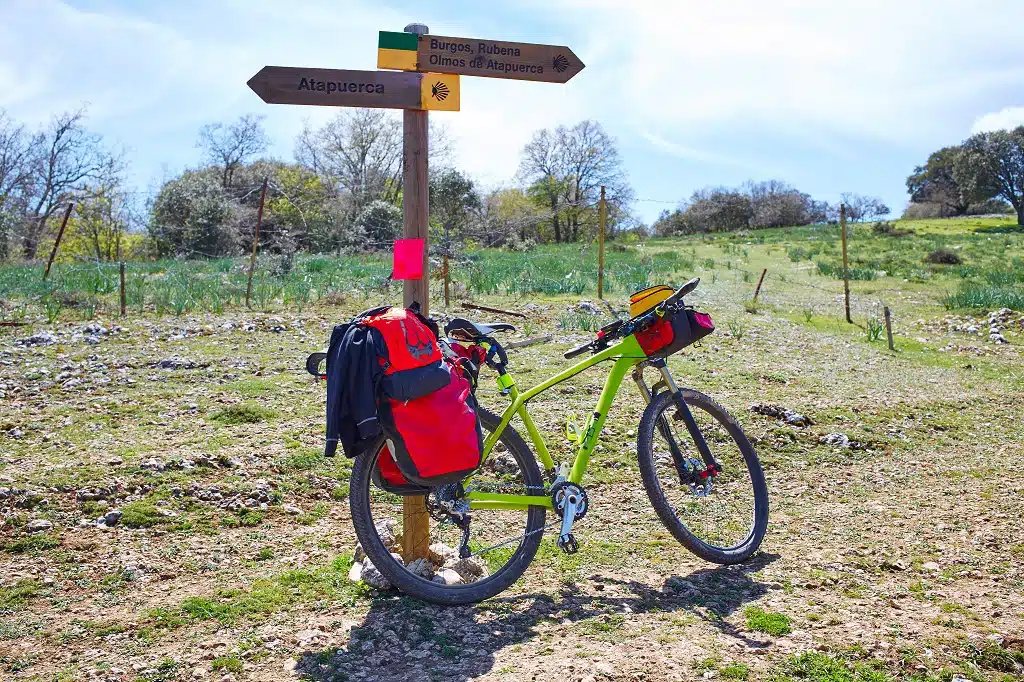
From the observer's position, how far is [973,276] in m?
16.8

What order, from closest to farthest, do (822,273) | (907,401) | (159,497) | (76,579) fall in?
1. (76,579)
2. (159,497)
3. (907,401)
4. (822,273)

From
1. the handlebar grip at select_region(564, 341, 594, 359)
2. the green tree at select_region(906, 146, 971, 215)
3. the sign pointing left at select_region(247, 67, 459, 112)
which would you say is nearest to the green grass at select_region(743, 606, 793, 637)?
the handlebar grip at select_region(564, 341, 594, 359)

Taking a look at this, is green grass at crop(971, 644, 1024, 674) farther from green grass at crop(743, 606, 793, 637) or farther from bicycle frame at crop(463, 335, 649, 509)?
bicycle frame at crop(463, 335, 649, 509)

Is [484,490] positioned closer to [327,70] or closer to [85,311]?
[327,70]

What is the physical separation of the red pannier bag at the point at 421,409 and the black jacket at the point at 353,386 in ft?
0.12

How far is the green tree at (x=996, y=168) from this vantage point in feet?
163

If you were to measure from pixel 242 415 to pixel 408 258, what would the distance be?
282 centimetres

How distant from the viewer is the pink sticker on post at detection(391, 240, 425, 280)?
11.3 ft

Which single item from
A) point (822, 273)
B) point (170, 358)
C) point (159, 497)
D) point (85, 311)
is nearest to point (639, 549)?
point (159, 497)

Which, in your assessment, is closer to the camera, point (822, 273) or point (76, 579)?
point (76, 579)

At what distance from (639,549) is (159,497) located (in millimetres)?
2439

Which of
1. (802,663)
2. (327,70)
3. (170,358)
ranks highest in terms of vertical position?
(327,70)

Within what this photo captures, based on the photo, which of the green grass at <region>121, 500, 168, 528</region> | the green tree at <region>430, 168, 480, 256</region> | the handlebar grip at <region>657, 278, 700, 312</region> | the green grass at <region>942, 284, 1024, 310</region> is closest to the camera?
the handlebar grip at <region>657, 278, 700, 312</region>

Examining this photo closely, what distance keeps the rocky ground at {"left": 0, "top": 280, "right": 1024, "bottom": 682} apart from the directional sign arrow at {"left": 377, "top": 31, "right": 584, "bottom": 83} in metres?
2.20
